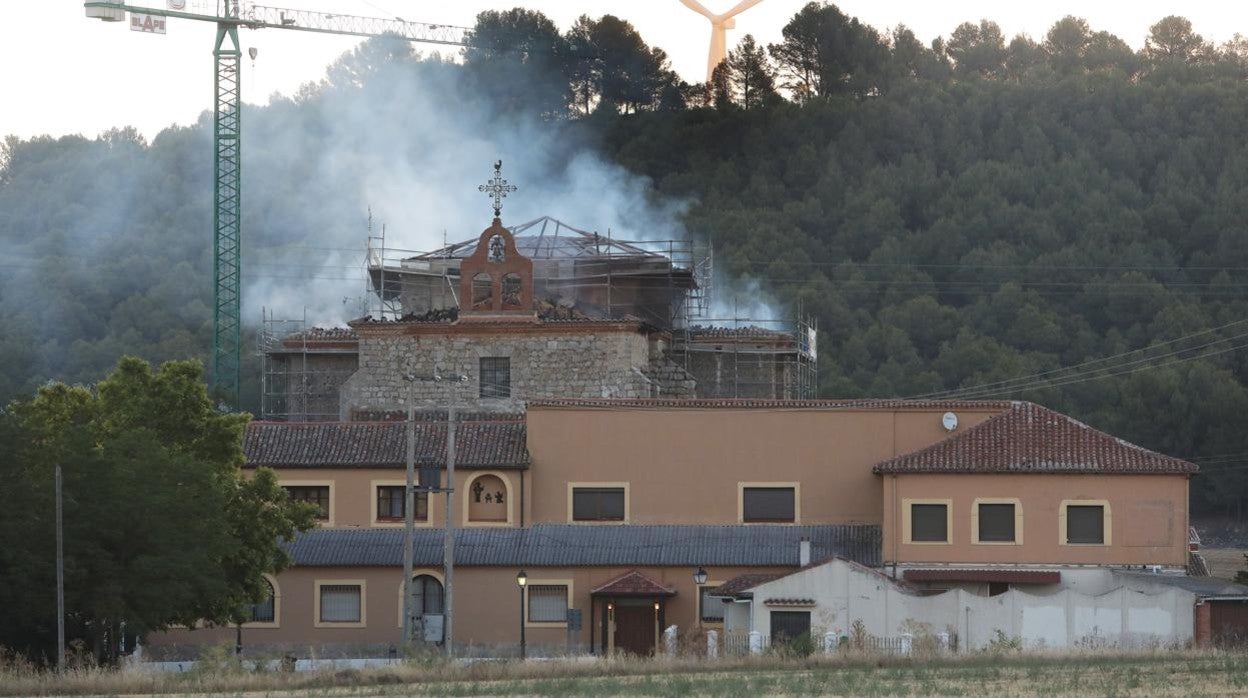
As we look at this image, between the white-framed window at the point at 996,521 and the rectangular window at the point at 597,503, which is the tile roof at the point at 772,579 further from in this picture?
the rectangular window at the point at 597,503

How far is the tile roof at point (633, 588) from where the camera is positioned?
163 feet

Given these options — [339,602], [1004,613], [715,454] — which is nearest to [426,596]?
[339,602]

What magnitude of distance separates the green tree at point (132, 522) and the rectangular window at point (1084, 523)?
56.4 ft

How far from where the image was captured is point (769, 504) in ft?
172

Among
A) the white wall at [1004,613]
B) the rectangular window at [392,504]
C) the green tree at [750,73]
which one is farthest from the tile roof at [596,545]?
the green tree at [750,73]

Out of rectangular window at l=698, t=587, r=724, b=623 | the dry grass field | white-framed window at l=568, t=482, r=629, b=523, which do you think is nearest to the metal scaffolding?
white-framed window at l=568, t=482, r=629, b=523

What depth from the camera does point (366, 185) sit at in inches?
4419

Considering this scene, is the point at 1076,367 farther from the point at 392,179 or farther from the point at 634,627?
the point at 634,627

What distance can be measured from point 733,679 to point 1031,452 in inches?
763

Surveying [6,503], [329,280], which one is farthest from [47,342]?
[6,503]

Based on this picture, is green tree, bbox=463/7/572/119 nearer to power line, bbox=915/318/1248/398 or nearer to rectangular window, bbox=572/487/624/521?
power line, bbox=915/318/1248/398

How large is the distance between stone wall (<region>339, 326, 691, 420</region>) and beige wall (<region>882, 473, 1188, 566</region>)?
1147cm

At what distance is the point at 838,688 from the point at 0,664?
13.3 metres

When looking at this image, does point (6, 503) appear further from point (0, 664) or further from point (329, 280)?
point (329, 280)
